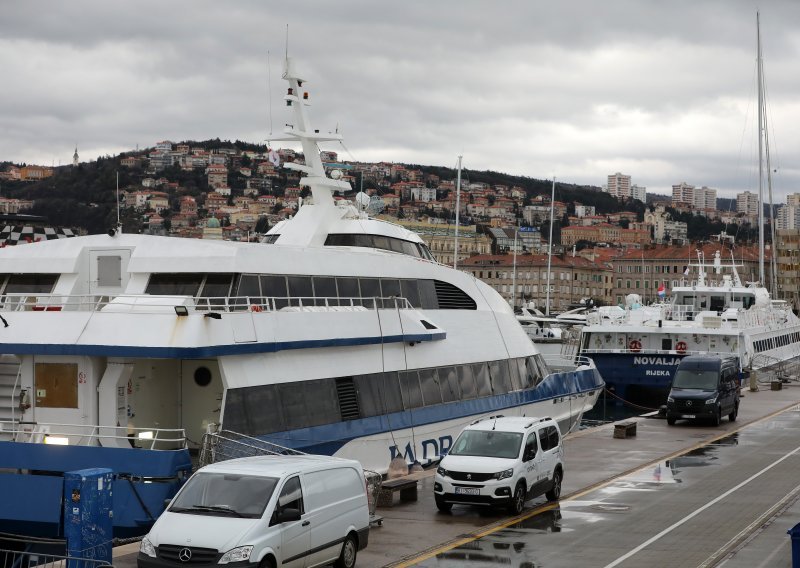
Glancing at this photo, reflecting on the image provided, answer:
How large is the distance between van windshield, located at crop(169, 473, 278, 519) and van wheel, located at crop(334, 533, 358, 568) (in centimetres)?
148

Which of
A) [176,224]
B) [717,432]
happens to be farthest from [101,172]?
[717,432]

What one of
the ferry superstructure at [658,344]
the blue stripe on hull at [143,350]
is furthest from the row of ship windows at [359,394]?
the ferry superstructure at [658,344]

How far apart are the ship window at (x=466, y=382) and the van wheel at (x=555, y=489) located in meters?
5.63

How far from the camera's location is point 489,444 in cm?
1644

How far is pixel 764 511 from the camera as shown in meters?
16.4

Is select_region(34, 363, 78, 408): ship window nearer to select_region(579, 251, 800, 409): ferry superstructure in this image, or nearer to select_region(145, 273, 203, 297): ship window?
select_region(145, 273, 203, 297): ship window

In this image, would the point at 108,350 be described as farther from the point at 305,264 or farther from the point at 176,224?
the point at 176,224

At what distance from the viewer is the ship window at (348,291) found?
65.3ft

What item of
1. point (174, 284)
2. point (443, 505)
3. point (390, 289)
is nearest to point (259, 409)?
point (174, 284)

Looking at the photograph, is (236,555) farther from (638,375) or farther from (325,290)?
(638,375)

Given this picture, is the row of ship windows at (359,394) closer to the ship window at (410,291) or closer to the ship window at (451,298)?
the ship window at (451,298)

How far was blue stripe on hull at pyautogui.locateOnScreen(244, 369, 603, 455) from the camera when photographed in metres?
17.1

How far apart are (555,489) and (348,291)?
18.3 ft

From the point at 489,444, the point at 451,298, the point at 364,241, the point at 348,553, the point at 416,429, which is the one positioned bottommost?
the point at 348,553
